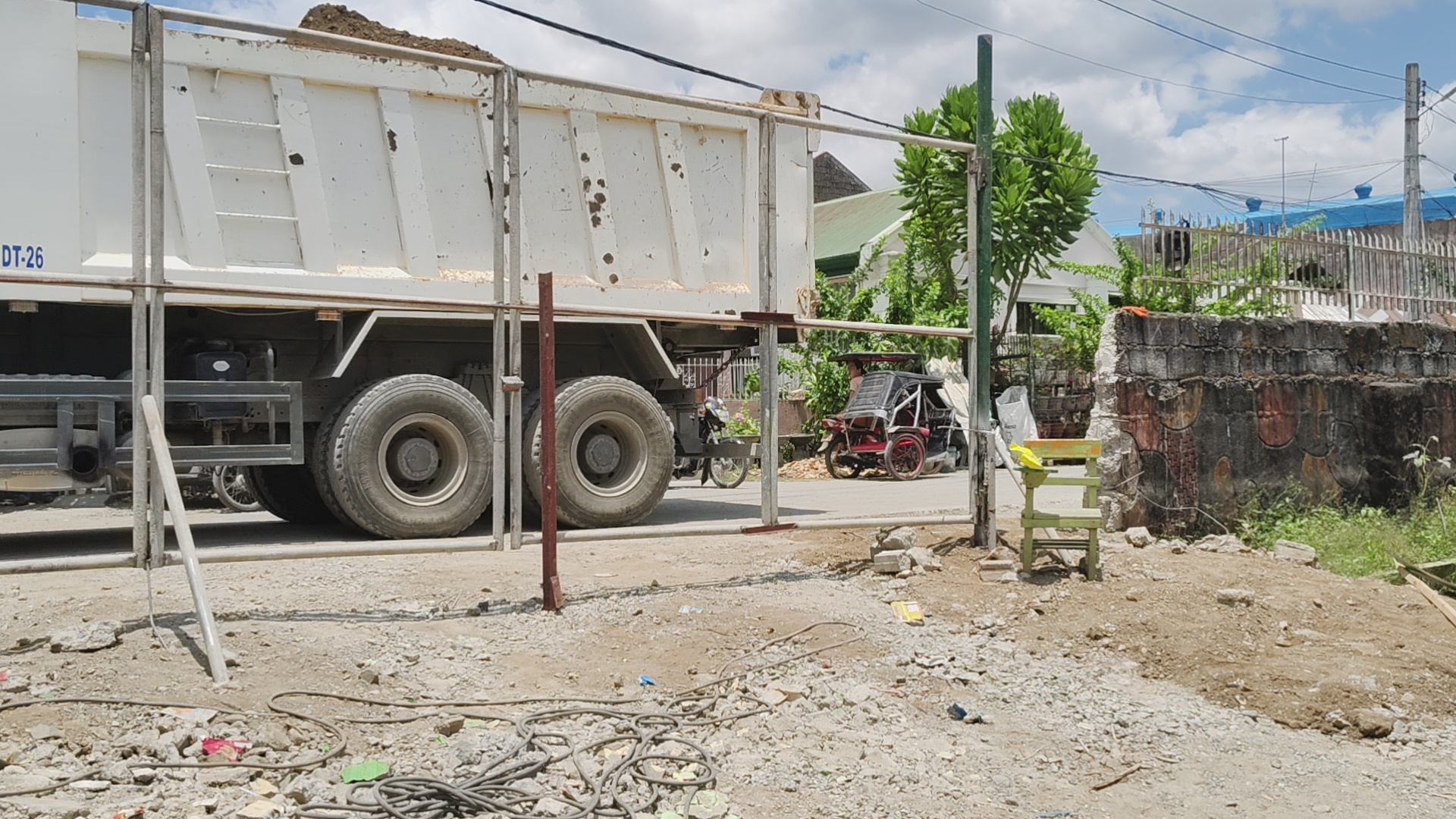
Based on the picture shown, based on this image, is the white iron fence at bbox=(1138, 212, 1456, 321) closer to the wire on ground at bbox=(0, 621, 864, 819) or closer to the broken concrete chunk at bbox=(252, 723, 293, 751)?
the wire on ground at bbox=(0, 621, 864, 819)

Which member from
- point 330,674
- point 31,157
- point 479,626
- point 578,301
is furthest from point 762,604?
point 31,157

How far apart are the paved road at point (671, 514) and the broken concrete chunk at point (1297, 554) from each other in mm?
2103

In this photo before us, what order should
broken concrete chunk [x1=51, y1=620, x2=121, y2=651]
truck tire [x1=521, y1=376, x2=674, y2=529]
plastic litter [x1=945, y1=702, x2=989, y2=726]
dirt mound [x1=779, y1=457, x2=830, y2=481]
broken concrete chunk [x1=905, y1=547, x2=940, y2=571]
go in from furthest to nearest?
1. dirt mound [x1=779, y1=457, x2=830, y2=481]
2. truck tire [x1=521, y1=376, x2=674, y2=529]
3. broken concrete chunk [x1=905, y1=547, x2=940, y2=571]
4. plastic litter [x1=945, y1=702, x2=989, y2=726]
5. broken concrete chunk [x1=51, y1=620, x2=121, y2=651]

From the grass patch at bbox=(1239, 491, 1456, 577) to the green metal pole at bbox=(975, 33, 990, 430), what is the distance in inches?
104

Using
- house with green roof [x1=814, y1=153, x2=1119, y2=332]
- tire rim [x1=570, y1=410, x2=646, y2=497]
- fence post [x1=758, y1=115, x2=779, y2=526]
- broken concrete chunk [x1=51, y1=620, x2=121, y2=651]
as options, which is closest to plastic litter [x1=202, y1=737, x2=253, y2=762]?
broken concrete chunk [x1=51, y1=620, x2=121, y2=651]

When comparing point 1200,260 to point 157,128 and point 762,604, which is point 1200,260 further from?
point 157,128

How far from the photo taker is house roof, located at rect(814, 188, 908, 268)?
2267 cm

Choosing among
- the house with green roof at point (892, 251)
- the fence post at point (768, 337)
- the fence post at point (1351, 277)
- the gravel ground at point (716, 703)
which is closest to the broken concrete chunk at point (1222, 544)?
the gravel ground at point (716, 703)

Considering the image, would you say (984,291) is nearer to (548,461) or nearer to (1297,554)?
(1297,554)

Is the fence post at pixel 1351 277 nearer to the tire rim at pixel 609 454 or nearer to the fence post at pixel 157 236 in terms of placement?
the tire rim at pixel 609 454

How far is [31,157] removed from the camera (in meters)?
6.88

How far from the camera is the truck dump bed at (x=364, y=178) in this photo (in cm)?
697

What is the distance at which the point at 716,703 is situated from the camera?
16.0 feet

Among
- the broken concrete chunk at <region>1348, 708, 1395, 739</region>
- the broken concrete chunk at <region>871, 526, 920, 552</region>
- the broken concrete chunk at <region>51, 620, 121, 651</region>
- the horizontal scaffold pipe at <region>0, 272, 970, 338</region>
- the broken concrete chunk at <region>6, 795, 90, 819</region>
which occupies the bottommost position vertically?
the broken concrete chunk at <region>1348, 708, 1395, 739</region>
